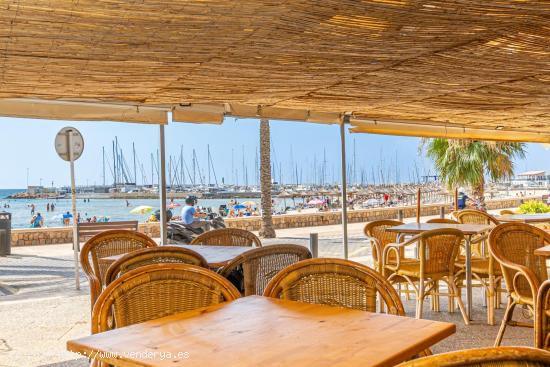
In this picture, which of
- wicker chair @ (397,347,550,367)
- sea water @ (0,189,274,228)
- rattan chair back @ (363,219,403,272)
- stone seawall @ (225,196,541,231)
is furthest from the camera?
sea water @ (0,189,274,228)

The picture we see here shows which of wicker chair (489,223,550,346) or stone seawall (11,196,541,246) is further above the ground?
wicker chair (489,223,550,346)

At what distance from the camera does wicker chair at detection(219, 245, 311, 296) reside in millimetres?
3309

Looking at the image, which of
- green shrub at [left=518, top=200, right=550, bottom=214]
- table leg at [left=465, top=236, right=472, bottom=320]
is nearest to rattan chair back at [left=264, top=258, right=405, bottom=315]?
table leg at [left=465, top=236, right=472, bottom=320]

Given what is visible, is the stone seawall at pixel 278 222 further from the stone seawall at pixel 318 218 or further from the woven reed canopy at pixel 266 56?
the woven reed canopy at pixel 266 56

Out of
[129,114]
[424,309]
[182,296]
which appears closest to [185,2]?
[182,296]

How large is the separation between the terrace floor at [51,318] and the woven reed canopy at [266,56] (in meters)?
1.87

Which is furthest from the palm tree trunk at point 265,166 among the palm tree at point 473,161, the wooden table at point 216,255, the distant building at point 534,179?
the distant building at point 534,179

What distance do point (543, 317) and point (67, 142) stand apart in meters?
6.78

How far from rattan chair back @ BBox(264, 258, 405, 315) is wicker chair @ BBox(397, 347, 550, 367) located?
1.36m

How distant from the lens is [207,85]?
454 centimetres

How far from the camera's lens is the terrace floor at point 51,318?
4.49 m

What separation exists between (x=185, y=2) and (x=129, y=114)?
9.03 ft

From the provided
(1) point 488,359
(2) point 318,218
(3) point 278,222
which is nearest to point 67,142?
(1) point 488,359

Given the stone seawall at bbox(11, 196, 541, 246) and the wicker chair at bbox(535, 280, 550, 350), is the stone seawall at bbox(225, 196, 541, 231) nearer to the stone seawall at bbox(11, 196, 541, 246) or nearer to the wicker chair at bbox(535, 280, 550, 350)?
the stone seawall at bbox(11, 196, 541, 246)
